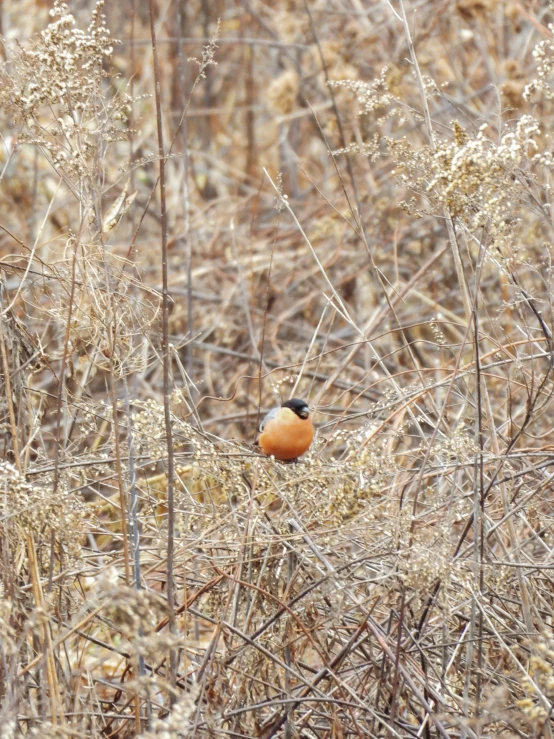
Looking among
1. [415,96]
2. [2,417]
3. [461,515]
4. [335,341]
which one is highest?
[415,96]

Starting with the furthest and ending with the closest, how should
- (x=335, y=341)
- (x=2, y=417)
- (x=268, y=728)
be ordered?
1. (x=335, y=341)
2. (x=2, y=417)
3. (x=268, y=728)

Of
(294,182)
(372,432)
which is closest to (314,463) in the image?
(372,432)

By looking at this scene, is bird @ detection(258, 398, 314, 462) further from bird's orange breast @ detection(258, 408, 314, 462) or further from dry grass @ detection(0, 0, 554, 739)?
dry grass @ detection(0, 0, 554, 739)

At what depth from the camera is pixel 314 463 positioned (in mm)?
2361

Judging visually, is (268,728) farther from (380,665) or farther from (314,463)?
(314,463)

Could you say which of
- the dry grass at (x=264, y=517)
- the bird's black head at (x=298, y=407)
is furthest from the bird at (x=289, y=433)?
the dry grass at (x=264, y=517)

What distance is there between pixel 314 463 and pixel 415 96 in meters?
4.51

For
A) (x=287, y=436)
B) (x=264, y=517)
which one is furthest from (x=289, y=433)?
(x=264, y=517)

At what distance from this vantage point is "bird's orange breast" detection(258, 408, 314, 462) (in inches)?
133

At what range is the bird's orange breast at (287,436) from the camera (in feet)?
11.1

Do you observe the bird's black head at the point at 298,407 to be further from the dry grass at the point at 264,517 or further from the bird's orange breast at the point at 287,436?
the dry grass at the point at 264,517

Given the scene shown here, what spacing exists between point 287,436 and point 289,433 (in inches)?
0.7

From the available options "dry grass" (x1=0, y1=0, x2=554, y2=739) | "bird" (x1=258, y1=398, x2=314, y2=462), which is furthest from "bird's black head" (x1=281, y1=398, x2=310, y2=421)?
"dry grass" (x1=0, y1=0, x2=554, y2=739)

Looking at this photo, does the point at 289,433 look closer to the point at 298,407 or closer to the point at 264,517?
the point at 298,407
